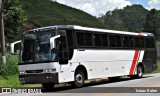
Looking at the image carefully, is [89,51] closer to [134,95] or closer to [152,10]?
[134,95]

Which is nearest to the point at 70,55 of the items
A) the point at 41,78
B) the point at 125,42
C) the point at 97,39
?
the point at 41,78

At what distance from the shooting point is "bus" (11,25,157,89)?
58.4ft

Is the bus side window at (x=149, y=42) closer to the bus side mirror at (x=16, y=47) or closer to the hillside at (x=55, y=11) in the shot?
the bus side mirror at (x=16, y=47)

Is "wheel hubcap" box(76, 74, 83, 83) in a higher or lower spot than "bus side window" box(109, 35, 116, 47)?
lower

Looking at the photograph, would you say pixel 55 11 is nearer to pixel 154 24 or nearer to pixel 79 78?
pixel 154 24

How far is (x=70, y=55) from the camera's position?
61.3ft

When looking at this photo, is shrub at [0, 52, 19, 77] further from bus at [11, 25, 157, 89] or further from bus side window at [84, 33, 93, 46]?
bus side window at [84, 33, 93, 46]

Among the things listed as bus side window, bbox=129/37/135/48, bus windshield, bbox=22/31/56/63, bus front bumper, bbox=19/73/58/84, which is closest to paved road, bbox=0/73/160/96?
bus front bumper, bbox=19/73/58/84

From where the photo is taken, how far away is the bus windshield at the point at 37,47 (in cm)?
1786

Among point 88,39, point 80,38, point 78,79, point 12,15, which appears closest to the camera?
point 78,79

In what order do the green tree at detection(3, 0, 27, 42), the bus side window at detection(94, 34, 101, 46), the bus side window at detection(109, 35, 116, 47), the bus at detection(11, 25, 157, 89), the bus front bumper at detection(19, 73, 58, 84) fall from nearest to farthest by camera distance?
the bus front bumper at detection(19, 73, 58, 84)
the bus at detection(11, 25, 157, 89)
the bus side window at detection(94, 34, 101, 46)
the bus side window at detection(109, 35, 116, 47)
the green tree at detection(3, 0, 27, 42)

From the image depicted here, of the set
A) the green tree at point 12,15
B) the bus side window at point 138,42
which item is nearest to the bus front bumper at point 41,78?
the bus side window at point 138,42

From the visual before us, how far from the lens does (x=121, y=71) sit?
76.9 feet

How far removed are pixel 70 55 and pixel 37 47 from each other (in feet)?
5.27
